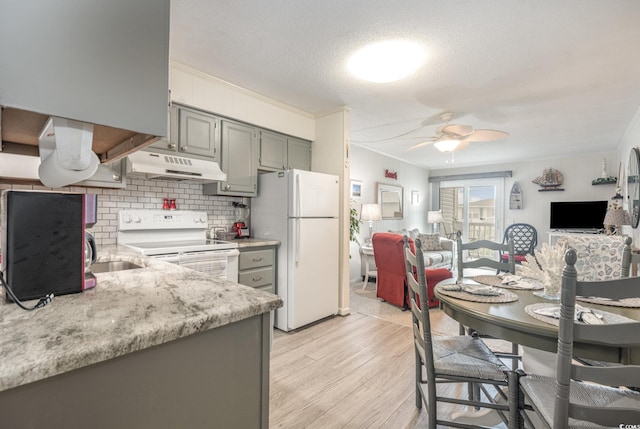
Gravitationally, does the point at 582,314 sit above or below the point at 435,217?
below

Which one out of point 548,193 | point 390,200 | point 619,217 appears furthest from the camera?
point 548,193

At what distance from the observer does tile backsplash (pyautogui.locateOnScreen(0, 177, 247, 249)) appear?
8.11ft

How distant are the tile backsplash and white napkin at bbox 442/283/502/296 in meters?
2.42

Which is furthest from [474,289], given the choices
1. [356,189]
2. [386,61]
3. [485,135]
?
[356,189]

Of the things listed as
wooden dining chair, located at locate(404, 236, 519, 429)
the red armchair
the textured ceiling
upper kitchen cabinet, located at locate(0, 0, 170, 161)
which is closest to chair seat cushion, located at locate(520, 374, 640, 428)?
wooden dining chair, located at locate(404, 236, 519, 429)

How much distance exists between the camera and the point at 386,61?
2445 mm

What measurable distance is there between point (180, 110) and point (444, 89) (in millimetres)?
2531

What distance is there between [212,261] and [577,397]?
2417 mm

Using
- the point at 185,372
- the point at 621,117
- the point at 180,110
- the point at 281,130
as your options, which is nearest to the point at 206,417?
the point at 185,372

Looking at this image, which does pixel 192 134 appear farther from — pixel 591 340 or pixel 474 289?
pixel 591 340

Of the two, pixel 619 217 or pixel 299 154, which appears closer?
pixel 619 217

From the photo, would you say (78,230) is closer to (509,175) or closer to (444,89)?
(444,89)

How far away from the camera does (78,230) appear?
0.95 metres

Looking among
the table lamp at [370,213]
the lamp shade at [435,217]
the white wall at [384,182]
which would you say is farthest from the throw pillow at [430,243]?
the lamp shade at [435,217]
